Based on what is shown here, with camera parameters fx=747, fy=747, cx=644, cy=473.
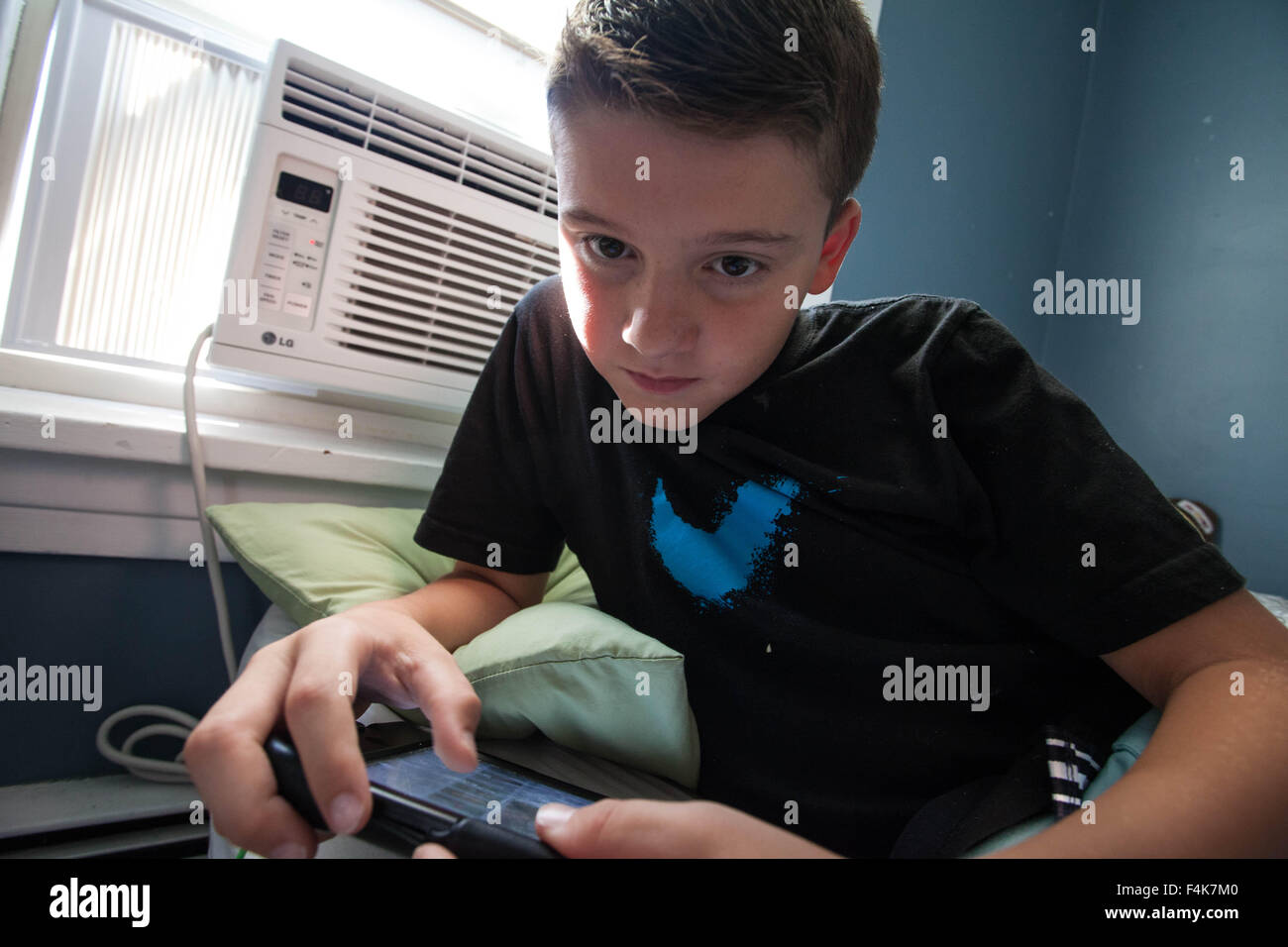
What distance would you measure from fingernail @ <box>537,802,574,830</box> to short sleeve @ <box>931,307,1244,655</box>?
352mm

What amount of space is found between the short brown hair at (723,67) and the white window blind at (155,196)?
1.80 ft

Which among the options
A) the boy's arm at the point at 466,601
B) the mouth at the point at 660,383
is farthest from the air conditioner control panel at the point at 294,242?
the mouth at the point at 660,383

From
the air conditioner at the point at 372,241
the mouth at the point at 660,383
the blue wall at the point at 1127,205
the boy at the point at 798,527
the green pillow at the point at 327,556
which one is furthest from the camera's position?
the blue wall at the point at 1127,205

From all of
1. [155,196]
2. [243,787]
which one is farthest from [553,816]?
[155,196]

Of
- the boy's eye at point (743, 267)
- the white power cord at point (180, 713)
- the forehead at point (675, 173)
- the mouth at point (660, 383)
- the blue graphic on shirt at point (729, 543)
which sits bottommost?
the white power cord at point (180, 713)

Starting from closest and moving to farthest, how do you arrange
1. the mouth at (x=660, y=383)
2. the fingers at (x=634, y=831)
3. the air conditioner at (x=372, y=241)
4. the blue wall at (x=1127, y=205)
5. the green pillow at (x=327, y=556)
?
the fingers at (x=634, y=831), the mouth at (x=660, y=383), the green pillow at (x=327, y=556), the air conditioner at (x=372, y=241), the blue wall at (x=1127, y=205)

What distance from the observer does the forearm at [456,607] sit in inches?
22.1

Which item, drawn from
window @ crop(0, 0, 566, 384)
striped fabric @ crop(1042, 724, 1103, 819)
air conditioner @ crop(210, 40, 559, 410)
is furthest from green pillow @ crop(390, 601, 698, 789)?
window @ crop(0, 0, 566, 384)

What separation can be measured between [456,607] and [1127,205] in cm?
151

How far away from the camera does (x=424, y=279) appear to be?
0.92 metres

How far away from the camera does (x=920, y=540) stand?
56 centimetres

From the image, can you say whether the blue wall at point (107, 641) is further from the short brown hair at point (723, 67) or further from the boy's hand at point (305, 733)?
the short brown hair at point (723, 67)

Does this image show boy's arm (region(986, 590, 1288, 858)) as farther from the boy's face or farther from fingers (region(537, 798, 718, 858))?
the boy's face
